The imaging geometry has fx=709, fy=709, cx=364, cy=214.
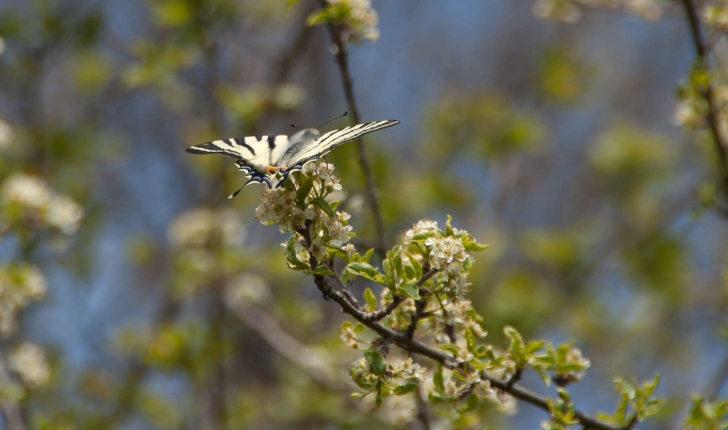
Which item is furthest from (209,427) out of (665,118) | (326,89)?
(665,118)

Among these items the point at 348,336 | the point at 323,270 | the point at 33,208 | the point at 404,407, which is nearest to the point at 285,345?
the point at 33,208

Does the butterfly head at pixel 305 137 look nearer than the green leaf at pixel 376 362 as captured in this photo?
No

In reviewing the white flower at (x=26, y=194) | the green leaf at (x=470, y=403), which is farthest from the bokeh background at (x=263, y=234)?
the green leaf at (x=470, y=403)

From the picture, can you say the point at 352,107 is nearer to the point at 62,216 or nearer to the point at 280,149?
the point at 280,149

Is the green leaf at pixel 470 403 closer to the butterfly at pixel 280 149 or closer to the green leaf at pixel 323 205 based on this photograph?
the green leaf at pixel 323 205

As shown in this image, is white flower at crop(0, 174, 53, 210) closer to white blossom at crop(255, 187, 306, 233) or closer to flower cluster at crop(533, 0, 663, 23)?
white blossom at crop(255, 187, 306, 233)

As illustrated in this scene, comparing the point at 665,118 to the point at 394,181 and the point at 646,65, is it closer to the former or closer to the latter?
the point at 646,65

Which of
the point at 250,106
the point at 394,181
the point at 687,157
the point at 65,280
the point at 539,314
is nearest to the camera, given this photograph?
the point at 250,106
